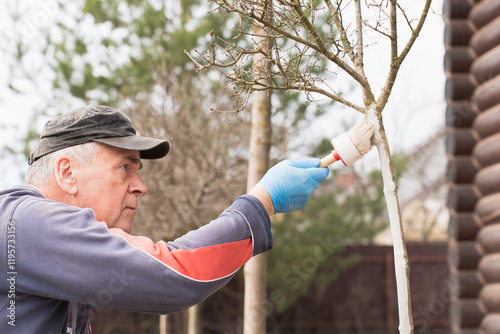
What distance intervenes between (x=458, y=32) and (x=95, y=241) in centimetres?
337

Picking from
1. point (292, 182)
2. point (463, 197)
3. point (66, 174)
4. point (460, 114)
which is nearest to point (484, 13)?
point (460, 114)

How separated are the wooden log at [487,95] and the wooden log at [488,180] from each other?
45cm

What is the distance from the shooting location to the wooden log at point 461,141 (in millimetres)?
3797

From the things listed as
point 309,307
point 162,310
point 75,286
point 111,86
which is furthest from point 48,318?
point 309,307

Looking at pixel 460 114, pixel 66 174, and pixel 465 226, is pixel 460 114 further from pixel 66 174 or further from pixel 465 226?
pixel 66 174

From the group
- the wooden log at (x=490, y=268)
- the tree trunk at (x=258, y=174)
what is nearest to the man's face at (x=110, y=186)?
the tree trunk at (x=258, y=174)

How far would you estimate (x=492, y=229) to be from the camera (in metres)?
3.59

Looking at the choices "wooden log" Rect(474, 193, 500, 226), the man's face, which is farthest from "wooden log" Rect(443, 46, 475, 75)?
the man's face

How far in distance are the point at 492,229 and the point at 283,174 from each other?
2.47 metres

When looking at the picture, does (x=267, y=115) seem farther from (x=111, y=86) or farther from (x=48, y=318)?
(x=111, y=86)

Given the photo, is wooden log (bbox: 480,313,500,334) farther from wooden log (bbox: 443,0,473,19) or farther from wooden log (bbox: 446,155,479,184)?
wooden log (bbox: 443,0,473,19)

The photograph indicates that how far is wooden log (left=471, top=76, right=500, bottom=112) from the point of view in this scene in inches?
137

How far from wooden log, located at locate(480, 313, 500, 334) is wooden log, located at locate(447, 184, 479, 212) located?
0.79 metres

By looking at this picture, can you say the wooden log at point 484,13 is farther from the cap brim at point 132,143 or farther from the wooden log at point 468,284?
the cap brim at point 132,143
